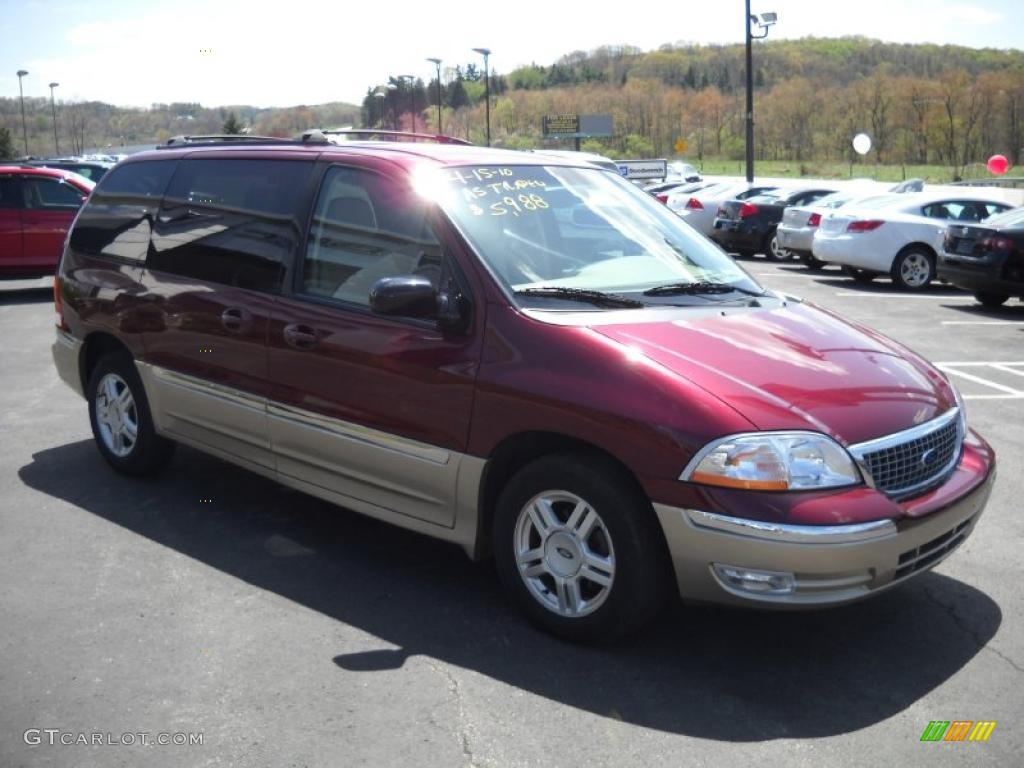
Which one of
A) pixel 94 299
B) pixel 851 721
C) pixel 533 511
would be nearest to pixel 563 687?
pixel 533 511

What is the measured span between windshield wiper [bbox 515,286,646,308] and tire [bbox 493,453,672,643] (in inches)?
27.8

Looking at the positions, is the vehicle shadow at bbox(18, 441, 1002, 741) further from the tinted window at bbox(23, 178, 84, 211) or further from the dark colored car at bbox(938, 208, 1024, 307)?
the tinted window at bbox(23, 178, 84, 211)

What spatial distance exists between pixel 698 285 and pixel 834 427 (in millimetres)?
1199

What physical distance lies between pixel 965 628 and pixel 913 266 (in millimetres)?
13279

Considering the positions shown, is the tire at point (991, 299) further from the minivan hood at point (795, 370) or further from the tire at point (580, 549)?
the tire at point (580, 549)

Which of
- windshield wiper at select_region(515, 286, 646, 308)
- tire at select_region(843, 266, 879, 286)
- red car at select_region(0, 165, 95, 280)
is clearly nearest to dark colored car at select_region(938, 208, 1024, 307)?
tire at select_region(843, 266, 879, 286)

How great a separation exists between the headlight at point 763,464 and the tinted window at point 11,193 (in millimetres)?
15141

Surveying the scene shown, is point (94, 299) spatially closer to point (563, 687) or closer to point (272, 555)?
point (272, 555)

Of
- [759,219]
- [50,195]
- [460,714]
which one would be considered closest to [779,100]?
[759,219]

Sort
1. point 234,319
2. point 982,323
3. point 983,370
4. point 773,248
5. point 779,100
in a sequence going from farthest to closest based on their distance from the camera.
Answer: point 779,100
point 773,248
point 982,323
point 983,370
point 234,319

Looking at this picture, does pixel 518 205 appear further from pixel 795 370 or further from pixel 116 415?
pixel 116 415

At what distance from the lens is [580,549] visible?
4.05 meters

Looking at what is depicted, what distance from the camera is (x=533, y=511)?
13.7 feet

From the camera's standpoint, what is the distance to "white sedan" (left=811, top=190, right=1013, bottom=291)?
16.6m
